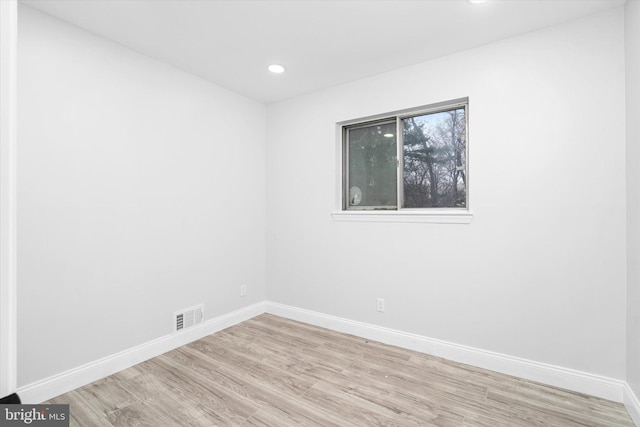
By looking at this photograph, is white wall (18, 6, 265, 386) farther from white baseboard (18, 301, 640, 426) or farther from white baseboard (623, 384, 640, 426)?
white baseboard (623, 384, 640, 426)

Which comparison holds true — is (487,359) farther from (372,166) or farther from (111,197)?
(111,197)

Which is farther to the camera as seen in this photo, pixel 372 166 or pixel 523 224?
pixel 372 166

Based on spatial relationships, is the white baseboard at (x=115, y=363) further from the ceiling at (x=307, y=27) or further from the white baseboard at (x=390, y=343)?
the ceiling at (x=307, y=27)

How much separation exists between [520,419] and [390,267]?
4.42ft

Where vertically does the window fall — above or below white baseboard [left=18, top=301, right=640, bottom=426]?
above

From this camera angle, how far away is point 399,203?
2.85 metres

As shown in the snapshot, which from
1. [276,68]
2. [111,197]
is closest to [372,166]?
[276,68]

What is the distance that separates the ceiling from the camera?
192 cm

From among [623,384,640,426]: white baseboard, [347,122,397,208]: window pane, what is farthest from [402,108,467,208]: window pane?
[623,384,640,426]: white baseboard

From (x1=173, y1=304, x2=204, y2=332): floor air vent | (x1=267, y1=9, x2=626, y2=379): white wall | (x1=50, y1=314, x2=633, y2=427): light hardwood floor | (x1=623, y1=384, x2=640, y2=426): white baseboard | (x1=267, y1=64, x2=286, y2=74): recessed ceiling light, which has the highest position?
(x1=267, y1=64, x2=286, y2=74): recessed ceiling light

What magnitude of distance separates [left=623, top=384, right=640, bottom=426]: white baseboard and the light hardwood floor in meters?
0.04

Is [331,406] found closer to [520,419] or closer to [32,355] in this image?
[520,419]

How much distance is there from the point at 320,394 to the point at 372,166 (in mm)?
2045

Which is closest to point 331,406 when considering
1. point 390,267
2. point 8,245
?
point 390,267
